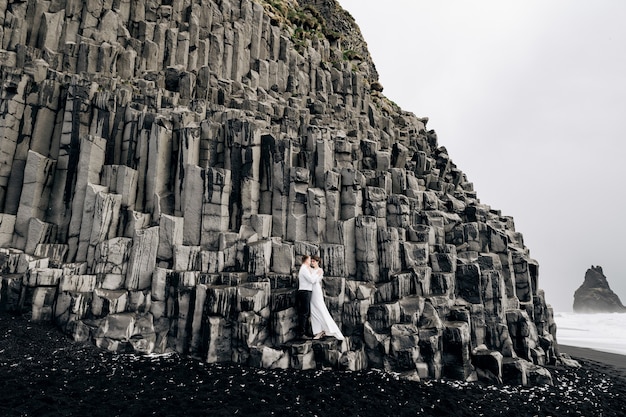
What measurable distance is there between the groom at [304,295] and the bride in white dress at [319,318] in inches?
6.4

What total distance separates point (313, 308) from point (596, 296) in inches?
4033

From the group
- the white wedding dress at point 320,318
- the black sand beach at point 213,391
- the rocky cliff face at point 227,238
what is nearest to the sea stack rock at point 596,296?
the rocky cliff face at point 227,238

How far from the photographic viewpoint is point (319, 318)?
39.6ft

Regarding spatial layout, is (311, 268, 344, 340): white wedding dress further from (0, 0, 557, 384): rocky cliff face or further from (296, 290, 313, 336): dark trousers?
(0, 0, 557, 384): rocky cliff face

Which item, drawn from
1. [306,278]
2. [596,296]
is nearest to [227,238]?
[306,278]

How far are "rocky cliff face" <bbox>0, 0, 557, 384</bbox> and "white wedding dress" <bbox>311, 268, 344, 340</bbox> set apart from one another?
347 millimetres

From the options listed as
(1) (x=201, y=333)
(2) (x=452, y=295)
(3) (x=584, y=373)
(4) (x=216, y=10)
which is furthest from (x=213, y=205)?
(4) (x=216, y=10)

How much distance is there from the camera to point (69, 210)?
14.7 meters

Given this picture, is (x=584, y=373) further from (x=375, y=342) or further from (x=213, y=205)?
(x=213, y=205)

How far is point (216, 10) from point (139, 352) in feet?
94.1

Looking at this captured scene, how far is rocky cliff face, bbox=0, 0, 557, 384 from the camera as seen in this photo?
Result: 1202cm

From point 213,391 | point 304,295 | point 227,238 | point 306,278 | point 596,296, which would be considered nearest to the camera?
point 213,391

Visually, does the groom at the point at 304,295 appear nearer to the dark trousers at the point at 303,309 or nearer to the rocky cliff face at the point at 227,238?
the dark trousers at the point at 303,309

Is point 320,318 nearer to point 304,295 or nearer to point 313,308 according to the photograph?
point 313,308
